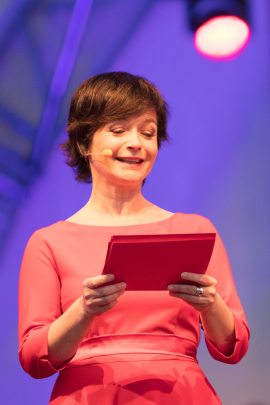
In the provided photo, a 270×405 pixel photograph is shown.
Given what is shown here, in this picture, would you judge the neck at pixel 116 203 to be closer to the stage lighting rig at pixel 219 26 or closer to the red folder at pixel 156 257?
the red folder at pixel 156 257

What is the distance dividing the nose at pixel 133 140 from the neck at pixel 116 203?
139 mm

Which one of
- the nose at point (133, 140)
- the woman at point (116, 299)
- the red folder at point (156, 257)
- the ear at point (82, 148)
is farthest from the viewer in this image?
the ear at point (82, 148)

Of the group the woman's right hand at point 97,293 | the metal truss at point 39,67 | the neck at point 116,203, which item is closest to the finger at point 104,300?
the woman's right hand at point 97,293

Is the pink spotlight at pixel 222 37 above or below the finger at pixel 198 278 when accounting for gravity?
above

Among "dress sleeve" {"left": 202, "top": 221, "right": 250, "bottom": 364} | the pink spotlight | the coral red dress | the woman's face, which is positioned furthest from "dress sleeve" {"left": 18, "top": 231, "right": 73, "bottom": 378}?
the pink spotlight

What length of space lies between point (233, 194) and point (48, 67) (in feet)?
3.18

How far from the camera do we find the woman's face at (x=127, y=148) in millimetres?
1284

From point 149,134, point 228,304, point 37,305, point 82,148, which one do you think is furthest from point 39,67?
point 228,304

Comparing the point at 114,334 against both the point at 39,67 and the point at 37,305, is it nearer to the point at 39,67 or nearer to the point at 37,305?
the point at 37,305

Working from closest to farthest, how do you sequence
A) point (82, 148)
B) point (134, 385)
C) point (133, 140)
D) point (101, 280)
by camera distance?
point (101, 280) → point (134, 385) → point (133, 140) → point (82, 148)

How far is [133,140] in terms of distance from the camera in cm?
128

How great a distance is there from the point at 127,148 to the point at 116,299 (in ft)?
1.52

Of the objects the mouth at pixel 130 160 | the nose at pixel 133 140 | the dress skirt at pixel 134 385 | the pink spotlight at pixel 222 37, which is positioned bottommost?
the dress skirt at pixel 134 385

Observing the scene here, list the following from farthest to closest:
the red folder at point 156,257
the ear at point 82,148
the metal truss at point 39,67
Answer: the metal truss at point 39,67 → the ear at point 82,148 → the red folder at point 156,257
